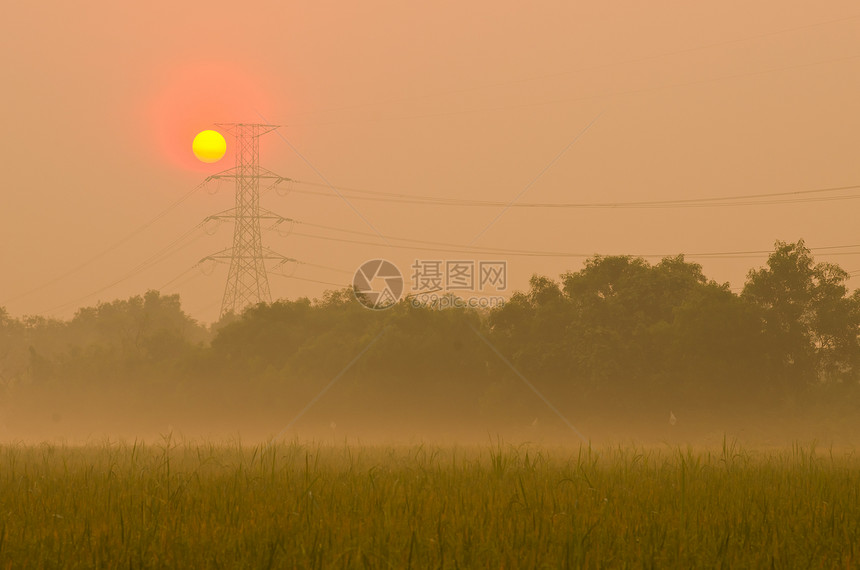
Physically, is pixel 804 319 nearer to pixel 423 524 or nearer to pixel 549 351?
pixel 549 351

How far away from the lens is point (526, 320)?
58625 mm

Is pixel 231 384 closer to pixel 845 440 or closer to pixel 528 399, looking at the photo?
pixel 528 399

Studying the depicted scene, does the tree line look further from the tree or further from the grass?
the grass

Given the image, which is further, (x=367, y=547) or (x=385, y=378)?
(x=385, y=378)

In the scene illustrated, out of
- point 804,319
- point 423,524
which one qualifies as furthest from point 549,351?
point 423,524

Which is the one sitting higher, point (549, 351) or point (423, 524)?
point (549, 351)

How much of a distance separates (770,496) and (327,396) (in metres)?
55.9

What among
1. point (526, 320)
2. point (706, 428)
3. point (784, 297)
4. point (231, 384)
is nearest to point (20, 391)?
point (231, 384)

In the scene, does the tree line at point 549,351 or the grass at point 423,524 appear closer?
the grass at point 423,524

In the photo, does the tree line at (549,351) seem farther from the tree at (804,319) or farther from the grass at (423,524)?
the grass at (423,524)

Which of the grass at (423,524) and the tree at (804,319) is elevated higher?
the tree at (804,319)

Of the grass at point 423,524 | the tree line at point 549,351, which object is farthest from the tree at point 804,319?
the grass at point 423,524

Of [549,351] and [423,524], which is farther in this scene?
[549,351]

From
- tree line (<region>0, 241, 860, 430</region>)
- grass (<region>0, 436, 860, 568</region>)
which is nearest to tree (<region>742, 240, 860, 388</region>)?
tree line (<region>0, 241, 860, 430</region>)
